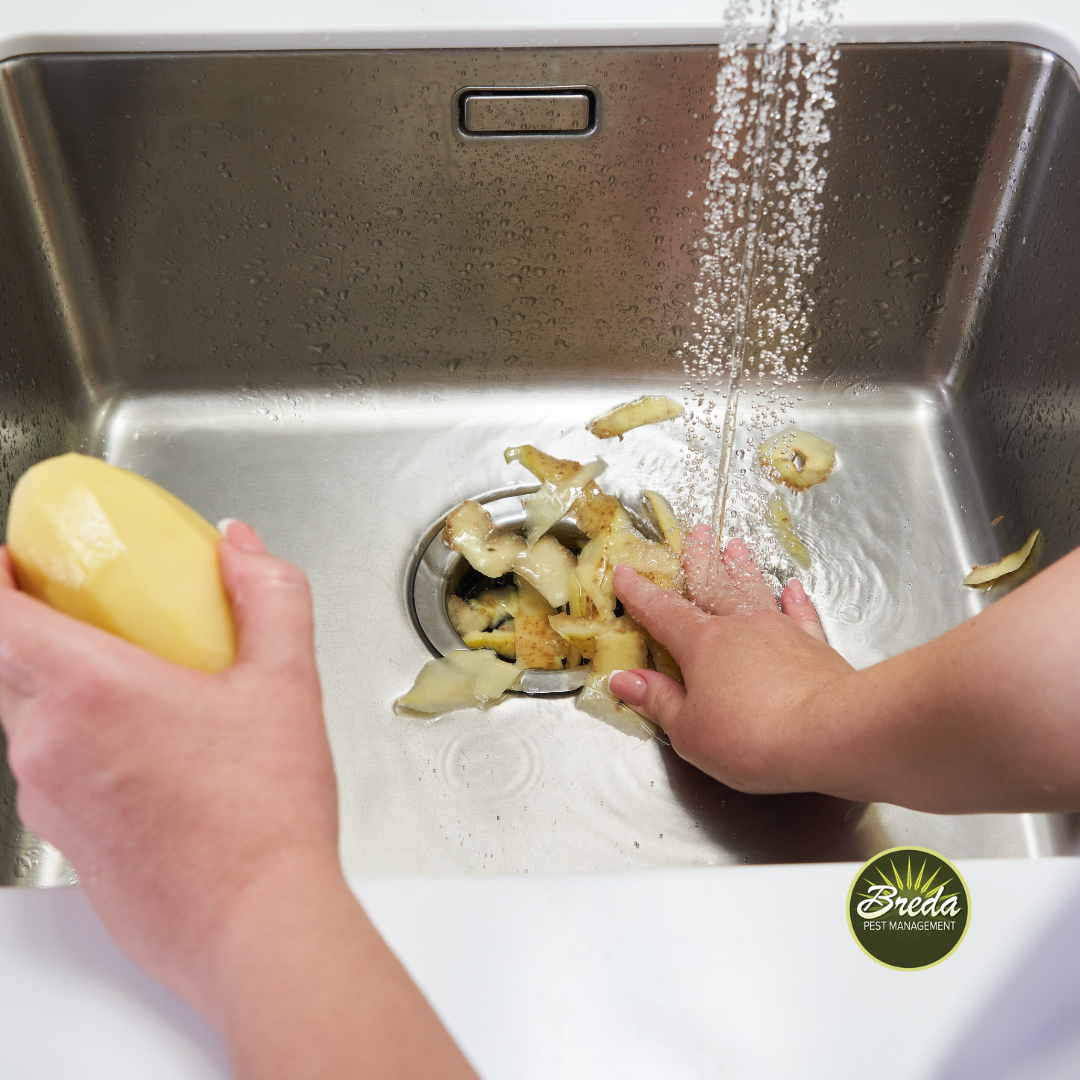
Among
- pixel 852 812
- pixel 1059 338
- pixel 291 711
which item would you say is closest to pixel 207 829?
pixel 291 711

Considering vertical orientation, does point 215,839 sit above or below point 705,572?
above

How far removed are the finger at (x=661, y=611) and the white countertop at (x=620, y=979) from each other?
303 mm

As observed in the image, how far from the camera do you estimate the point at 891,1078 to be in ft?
1.15

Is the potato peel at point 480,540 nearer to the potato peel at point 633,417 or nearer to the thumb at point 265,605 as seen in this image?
the potato peel at point 633,417

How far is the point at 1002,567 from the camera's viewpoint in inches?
30.1

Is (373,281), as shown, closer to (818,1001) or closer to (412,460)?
(412,460)

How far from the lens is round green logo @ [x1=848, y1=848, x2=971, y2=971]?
37 cm

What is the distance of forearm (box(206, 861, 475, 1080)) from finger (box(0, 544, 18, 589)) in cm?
16

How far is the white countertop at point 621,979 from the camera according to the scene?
0.35m

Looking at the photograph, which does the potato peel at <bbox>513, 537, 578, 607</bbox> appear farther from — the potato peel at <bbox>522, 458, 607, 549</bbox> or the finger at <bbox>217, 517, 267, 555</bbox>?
the finger at <bbox>217, 517, 267, 555</bbox>

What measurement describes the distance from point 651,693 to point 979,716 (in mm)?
283

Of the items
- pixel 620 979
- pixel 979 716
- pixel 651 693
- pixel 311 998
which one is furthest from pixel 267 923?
pixel 651 693

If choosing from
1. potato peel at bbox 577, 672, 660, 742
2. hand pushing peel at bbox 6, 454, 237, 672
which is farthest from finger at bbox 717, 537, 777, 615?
hand pushing peel at bbox 6, 454, 237, 672

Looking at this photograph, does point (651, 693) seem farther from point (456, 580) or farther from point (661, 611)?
point (456, 580)
